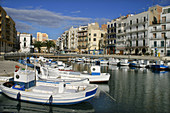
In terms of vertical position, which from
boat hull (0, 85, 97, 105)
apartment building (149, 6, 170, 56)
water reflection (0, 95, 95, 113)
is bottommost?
water reflection (0, 95, 95, 113)

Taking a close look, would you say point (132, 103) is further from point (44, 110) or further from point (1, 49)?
point (1, 49)

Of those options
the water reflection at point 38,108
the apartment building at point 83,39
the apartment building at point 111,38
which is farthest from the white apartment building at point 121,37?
the water reflection at point 38,108

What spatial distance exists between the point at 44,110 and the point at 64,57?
7717 cm

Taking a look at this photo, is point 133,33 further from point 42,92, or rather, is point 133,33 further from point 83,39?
point 42,92

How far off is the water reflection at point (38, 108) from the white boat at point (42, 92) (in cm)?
57

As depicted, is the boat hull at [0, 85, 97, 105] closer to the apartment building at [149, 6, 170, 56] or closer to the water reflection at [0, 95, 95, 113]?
the water reflection at [0, 95, 95, 113]

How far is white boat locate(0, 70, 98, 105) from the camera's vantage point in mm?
16391

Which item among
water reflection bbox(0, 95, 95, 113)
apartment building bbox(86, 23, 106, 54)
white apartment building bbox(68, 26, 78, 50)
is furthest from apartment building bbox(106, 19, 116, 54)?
water reflection bbox(0, 95, 95, 113)

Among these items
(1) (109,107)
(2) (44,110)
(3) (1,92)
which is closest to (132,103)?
(1) (109,107)

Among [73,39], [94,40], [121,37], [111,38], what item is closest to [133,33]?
[121,37]

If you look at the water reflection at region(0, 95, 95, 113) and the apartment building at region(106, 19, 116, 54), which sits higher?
the apartment building at region(106, 19, 116, 54)

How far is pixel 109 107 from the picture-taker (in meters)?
17.3

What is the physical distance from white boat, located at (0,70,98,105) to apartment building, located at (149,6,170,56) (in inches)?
2451

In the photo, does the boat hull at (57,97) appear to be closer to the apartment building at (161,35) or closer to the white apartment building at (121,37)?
the apartment building at (161,35)
